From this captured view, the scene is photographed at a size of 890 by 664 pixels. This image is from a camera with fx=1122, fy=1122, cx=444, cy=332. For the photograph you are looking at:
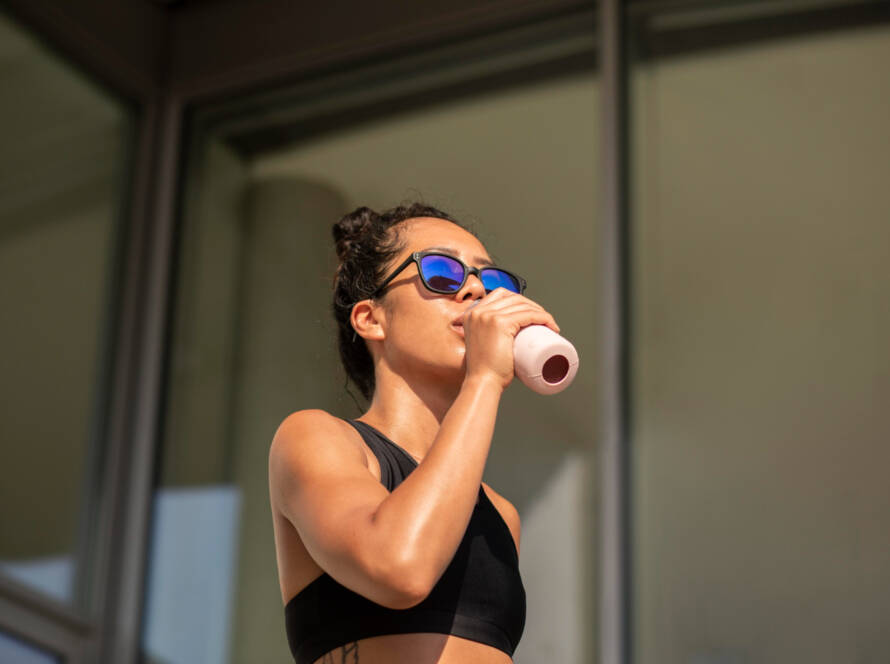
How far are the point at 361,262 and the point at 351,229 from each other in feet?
0.31

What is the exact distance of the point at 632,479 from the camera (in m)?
2.88

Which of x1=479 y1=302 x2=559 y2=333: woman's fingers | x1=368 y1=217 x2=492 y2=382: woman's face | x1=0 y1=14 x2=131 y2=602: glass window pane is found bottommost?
x1=479 y1=302 x2=559 y2=333: woman's fingers

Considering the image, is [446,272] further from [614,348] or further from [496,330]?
[614,348]

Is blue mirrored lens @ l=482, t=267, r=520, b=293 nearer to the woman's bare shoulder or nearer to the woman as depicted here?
the woman

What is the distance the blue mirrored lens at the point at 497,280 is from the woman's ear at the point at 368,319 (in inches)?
6.0

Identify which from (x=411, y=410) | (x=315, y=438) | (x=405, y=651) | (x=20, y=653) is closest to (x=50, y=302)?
(x=20, y=653)

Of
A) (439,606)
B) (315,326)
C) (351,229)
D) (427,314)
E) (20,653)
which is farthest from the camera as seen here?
(315,326)

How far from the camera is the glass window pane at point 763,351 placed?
2648 mm

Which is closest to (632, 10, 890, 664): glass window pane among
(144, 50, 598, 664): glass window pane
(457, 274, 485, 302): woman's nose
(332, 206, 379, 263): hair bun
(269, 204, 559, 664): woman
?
(144, 50, 598, 664): glass window pane

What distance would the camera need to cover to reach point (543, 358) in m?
1.18

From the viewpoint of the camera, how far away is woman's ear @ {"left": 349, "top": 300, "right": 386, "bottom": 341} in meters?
1.48

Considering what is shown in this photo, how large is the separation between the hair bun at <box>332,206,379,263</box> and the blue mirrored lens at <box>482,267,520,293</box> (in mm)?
234

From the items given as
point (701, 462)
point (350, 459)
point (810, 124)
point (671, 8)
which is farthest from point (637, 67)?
point (350, 459)

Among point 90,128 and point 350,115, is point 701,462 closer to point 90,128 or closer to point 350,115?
point 350,115
